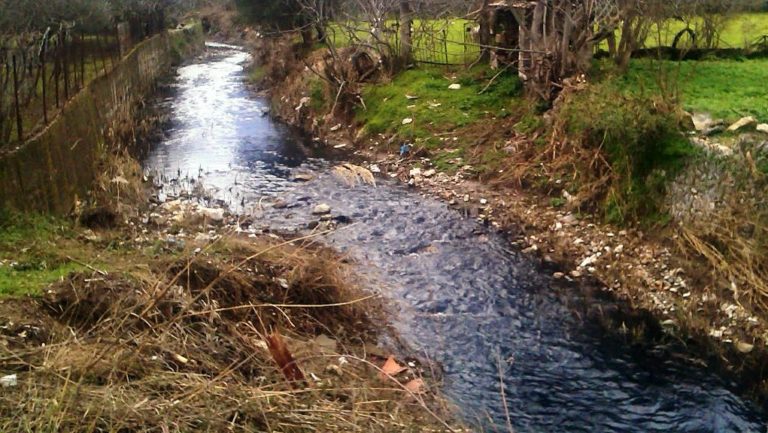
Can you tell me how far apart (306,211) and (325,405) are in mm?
7939

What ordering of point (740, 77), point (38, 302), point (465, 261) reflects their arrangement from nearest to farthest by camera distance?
point (38, 302) < point (465, 261) < point (740, 77)

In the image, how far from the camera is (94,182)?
11727 mm

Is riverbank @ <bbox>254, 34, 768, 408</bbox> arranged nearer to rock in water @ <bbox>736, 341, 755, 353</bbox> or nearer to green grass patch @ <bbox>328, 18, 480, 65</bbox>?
rock in water @ <bbox>736, 341, 755, 353</bbox>

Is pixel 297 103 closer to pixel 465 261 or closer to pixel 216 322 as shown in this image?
pixel 465 261

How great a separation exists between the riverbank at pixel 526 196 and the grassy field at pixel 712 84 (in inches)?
60.2

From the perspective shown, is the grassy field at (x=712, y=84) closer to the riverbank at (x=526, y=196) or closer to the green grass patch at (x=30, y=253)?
the riverbank at (x=526, y=196)

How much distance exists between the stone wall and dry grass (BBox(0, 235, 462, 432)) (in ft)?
8.11

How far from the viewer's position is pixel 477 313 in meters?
9.09

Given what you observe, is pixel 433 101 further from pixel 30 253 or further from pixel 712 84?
pixel 30 253

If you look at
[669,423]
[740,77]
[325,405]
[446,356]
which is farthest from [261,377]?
[740,77]

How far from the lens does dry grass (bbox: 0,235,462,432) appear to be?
459cm

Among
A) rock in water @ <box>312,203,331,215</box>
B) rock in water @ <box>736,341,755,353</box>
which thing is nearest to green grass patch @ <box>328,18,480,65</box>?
rock in water @ <box>312,203,331,215</box>

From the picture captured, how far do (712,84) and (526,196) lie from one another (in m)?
4.23

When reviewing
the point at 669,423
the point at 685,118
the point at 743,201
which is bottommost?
the point at 669,423
